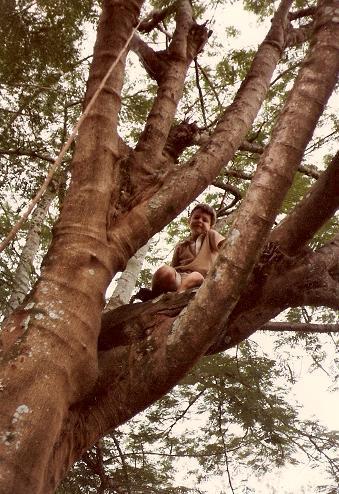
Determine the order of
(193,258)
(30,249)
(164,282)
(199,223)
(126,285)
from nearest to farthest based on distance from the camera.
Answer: (164,282)
(193,258)
(199,223)
(126,285)
(30,249)

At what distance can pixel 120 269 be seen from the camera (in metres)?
2.18

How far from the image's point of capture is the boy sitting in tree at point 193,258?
263cm

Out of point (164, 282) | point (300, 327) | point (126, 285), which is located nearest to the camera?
point (164, 282)

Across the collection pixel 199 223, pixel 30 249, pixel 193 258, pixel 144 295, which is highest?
pixel 30 249

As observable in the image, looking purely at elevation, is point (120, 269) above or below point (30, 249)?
below

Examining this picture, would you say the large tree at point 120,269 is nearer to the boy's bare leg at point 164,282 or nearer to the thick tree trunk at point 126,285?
the boy's bare leg at point 164,282

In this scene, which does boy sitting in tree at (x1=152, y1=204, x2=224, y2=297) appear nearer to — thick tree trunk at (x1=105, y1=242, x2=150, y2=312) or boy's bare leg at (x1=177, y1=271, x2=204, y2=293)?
boy's bare leg at (x1=177, y1=271, x2=204, y2=293)

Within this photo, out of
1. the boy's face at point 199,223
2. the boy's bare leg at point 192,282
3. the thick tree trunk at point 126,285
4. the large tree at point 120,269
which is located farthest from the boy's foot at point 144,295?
the thick tree trunk at point 126,285

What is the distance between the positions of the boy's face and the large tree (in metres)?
1.14

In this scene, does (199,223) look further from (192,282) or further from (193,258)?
(192,282)

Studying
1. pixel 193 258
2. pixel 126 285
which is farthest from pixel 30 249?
pixel 193 258

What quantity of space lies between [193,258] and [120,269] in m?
1.33

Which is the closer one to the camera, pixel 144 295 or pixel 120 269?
pixel 120 269

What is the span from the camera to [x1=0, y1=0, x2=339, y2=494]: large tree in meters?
1.48
